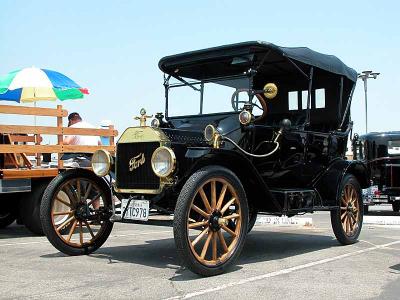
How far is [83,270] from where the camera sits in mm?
5445

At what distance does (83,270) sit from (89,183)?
1.41 m

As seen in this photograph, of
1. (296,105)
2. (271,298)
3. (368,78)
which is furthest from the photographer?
(368,78)

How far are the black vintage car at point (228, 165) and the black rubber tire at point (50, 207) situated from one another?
1 centimetres

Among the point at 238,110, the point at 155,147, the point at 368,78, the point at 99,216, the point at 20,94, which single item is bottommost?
the point at 99,216

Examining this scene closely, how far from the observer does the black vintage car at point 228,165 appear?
5.44 m

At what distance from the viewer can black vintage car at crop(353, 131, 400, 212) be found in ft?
47.8

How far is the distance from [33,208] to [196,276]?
162 inches

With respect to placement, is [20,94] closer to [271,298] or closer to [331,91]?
[331,91]

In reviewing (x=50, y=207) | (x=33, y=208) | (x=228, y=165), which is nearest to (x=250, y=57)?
(x=228, y=165)

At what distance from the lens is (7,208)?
363 inches

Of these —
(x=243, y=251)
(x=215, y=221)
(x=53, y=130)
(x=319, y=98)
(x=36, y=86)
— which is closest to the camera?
(x=215, y=221)

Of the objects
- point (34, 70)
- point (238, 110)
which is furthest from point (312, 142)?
point (34, 70)

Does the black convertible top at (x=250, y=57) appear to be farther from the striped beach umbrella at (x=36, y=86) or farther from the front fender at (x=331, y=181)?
the striped beach umbrella at (x=36, y=86)

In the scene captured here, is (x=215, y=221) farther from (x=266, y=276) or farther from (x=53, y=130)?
(x=53, y=130)
